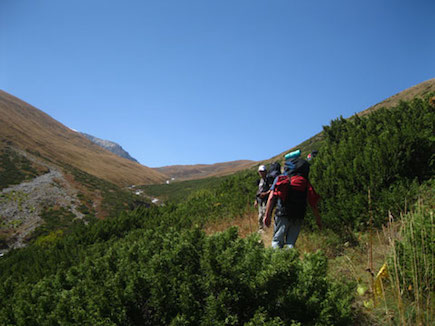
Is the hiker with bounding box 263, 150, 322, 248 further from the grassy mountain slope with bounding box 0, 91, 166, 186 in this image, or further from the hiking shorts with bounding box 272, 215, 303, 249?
the grassy mountain slope with bounding box 0, 91, 166, 186

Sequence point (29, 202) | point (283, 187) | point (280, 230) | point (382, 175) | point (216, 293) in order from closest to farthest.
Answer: point (216, 293)
point (283, 187)
point (280, 230)
point (382, 175)
point (29, 202)

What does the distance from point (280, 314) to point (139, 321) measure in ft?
4.85

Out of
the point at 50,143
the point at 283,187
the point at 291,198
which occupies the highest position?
the point at 50,143

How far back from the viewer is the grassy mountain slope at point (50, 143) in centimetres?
Answer: 5944

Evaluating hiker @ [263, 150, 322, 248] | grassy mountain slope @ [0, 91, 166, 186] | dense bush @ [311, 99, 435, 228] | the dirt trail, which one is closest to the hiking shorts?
hiker @ [263, 150, 322, 248]

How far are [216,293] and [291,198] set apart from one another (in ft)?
6.10

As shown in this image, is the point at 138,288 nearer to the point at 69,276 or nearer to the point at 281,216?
the point at 69,276

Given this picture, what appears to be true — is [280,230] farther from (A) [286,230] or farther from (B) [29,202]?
(B) [29,202]

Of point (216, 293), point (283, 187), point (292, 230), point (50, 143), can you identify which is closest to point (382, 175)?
point (292, 230)

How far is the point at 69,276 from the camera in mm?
3857

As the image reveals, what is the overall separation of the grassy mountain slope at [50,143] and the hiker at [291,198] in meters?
62.9

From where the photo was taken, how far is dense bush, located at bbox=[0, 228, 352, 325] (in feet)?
7.66

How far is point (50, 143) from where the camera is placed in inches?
3056

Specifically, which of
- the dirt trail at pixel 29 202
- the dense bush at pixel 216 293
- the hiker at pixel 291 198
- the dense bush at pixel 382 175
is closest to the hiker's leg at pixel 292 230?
the hiker at pixel 291 198
